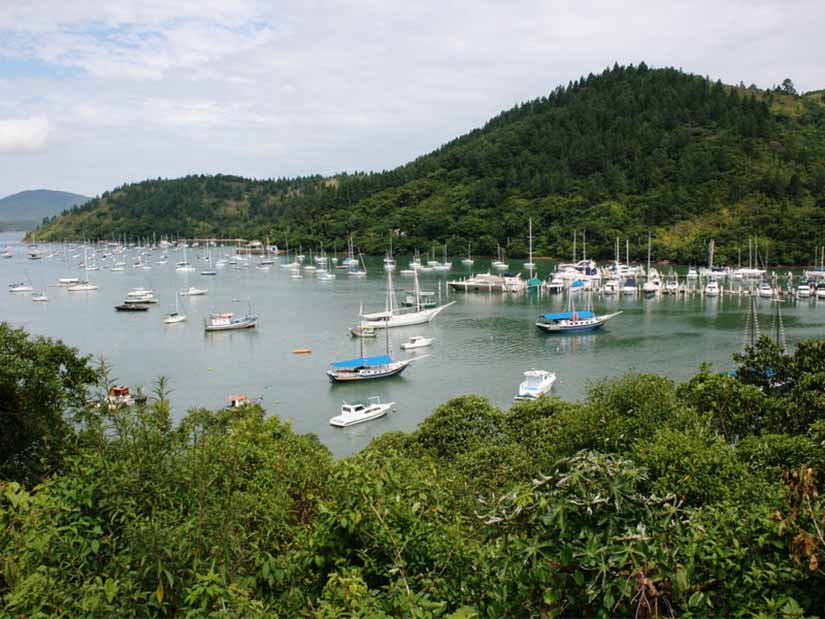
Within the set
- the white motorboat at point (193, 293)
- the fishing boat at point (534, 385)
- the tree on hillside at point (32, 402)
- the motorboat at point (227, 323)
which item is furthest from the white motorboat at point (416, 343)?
the white motorboat at point (193, 293)

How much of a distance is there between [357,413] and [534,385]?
7750mm

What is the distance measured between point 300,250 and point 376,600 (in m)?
106

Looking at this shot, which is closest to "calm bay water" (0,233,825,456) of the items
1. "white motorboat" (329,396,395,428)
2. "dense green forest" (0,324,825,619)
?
"white motorboat" (329,396,395,428)

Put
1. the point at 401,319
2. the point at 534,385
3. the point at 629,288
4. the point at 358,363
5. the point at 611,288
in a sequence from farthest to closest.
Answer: the point at 611,288
the point at 629,288
the point at 401,319
the point at 358,363
the point at 534,385

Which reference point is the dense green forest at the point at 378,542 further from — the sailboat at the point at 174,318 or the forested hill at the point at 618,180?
the forested hill at the point at 618,180

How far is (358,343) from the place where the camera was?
3966cm

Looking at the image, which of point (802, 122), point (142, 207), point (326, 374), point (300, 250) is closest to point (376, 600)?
point (326, 374)

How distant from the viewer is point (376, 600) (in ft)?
14.8

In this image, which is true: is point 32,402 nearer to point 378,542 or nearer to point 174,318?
point 378,542

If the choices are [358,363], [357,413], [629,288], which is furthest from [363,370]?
[629,288]

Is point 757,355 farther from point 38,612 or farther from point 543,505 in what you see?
point 38,612

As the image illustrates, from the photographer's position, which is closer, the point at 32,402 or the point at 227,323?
the point at 32,402

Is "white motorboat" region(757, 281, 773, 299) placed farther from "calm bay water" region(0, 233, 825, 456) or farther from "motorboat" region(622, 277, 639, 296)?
"motorboat" region(622, 277, 639, 296)

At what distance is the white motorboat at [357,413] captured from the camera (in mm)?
24047
